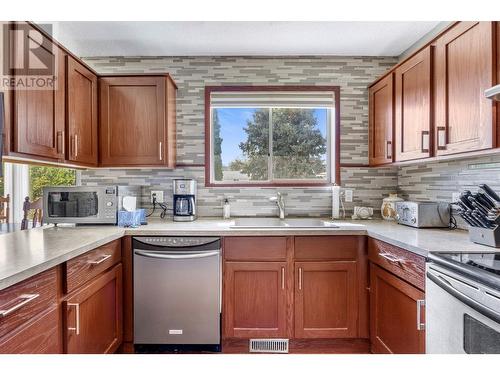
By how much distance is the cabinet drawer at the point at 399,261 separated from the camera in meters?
1.51

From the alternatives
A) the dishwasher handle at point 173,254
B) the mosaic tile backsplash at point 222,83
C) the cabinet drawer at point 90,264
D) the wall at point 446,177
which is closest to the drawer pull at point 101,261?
the cabinet drawer at point 90,264

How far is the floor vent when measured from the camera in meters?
2.17

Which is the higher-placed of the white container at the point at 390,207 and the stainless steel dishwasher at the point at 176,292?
the white container at the point at 390,207

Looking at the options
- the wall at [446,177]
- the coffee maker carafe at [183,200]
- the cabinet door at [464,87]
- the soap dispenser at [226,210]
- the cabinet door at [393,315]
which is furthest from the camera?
the soap dispenser at [226,210]

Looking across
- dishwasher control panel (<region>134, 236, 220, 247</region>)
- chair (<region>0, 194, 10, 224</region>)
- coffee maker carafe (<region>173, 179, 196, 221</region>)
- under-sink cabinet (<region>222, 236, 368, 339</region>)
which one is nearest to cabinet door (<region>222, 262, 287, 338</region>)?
under-sink cabinet (<region>222, 236, 368, 339</region>)

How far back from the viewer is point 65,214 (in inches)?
88.0

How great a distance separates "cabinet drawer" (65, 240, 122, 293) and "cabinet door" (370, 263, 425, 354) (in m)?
1.65

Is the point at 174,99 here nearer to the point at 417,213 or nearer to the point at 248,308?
the point at 248,308

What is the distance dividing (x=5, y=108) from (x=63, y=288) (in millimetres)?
897

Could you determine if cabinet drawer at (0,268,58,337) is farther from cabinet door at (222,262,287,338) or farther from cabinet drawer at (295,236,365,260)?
cabinet drawer at (295,236,365,260)

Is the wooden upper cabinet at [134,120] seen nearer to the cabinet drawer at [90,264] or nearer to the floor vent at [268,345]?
the cabinet drawer at [90,264]

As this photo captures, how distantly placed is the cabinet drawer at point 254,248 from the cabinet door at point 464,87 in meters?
1.13

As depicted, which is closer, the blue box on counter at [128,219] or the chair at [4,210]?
the blue box on counter at [128,219]

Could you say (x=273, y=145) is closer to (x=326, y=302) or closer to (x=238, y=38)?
(x=238, y=38)
